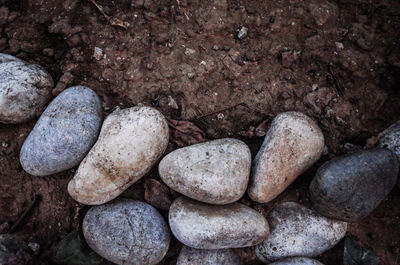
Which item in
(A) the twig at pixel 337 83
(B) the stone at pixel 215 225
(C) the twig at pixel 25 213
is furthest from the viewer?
(A) the twig at pixel 337 83

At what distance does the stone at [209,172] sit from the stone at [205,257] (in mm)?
368

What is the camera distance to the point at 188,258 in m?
2.31

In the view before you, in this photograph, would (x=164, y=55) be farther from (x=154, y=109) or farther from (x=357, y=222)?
(x=357, y=222)

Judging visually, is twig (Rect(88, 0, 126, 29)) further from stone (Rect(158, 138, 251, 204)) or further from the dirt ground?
stone (Rect(158, 138, 251, 204))

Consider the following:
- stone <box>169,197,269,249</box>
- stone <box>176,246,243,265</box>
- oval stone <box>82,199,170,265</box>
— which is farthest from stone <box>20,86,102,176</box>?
stone <box>176,246,243,265</box>

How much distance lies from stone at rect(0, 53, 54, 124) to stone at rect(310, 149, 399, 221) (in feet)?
6.35

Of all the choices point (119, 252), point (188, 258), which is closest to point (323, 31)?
point (188, 258)

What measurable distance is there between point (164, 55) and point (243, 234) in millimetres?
1339

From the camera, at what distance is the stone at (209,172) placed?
2162mm

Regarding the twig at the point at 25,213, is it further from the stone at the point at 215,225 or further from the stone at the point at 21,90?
the stone at the point at 215,225

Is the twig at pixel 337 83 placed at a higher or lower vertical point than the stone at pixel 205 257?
higher

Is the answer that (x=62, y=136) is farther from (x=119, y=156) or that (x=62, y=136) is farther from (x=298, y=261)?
(x=298, y=261)

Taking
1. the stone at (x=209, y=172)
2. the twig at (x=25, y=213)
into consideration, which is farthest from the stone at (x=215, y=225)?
the twig at (x=25, y=213)

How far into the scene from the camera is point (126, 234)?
224cm
